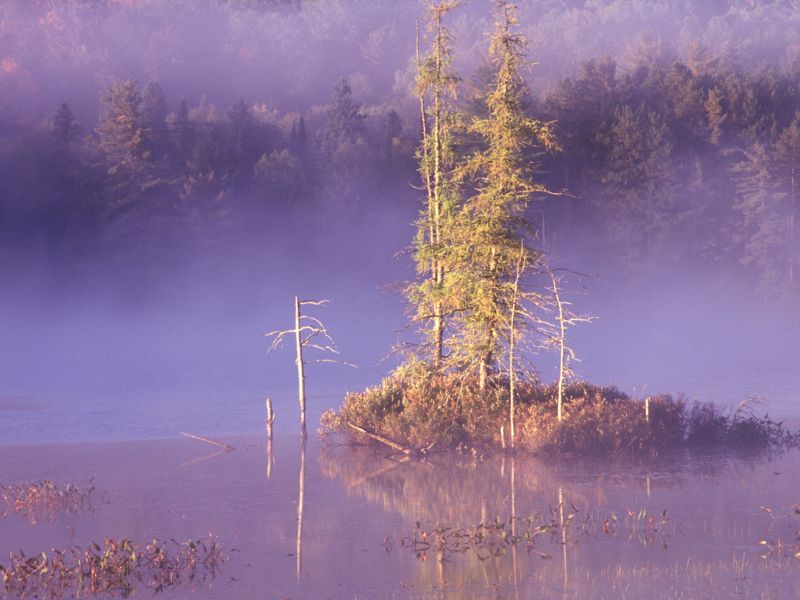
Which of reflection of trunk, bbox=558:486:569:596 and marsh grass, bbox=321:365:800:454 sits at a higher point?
marsh grass, bbox=321:365:800:454

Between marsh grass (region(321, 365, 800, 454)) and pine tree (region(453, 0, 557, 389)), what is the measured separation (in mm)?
1098

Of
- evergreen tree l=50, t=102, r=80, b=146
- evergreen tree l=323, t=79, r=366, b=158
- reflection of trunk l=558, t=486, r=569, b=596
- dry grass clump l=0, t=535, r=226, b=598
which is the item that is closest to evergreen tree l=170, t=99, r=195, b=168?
evergreen tree l=50, t=102, r=80, b=146

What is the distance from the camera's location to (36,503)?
2256cm

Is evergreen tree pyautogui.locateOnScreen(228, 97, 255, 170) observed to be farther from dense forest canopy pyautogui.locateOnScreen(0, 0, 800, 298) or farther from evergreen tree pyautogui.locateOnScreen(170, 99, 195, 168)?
evergreen tree pyautogui.locateOnScreen(170, 99, 195, 168)

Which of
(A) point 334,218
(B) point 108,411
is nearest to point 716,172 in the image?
(A) point 334,218

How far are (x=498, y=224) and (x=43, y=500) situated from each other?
12917 mm

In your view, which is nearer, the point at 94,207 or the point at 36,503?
the point at 36,503

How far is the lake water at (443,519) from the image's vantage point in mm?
16703

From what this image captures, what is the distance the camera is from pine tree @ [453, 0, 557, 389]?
2997cm

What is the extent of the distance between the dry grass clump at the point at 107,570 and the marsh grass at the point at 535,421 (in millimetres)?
11083

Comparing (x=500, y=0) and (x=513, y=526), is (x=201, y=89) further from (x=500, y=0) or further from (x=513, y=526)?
(x=513, y=526)

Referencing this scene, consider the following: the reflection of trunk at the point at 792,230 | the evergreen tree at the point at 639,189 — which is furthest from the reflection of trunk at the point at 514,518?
the reflection of trunk at the point at 792,230

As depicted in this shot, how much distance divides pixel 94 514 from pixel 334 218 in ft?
218

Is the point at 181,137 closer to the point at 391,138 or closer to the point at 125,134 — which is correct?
the point at 125,134
